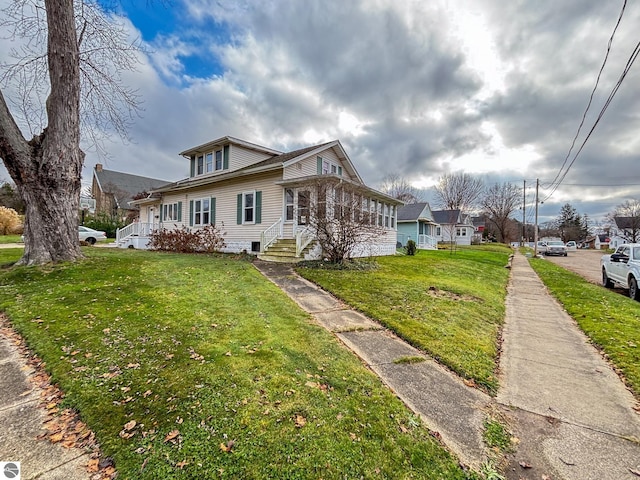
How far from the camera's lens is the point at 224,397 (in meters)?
2.56

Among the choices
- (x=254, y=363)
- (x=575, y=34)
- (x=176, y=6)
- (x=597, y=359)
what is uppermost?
(x=176, y=6)

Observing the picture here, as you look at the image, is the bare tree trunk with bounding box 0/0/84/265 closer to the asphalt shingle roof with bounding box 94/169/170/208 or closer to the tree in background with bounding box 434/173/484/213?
the asphalt shingle roof with bounding box 94/169/170/208

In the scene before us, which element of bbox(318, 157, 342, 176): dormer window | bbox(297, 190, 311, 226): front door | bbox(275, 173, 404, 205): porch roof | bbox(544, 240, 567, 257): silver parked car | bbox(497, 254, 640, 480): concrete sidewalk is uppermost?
bbox(318, 157, 342, 176): dormer window

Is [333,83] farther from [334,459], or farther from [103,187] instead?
[103,187]

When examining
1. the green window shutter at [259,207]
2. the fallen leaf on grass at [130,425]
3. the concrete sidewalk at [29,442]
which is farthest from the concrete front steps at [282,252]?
the fallen leaf on grass at [130,425]

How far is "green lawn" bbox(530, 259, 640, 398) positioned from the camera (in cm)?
391

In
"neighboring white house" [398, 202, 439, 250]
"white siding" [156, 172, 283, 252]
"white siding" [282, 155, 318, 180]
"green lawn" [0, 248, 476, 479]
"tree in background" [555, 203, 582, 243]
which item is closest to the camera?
"green lawn" [0, 248, 476, 479]

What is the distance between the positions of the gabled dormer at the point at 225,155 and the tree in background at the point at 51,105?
25.8 ft

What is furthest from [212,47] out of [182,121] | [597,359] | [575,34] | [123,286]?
[597,359]

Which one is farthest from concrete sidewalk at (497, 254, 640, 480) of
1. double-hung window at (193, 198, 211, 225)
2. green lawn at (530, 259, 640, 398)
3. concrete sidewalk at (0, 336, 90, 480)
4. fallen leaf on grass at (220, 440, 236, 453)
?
double-hung window at (193, 198, 211, 225)

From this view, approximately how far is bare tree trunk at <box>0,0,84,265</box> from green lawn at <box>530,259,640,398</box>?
1161 centimetres

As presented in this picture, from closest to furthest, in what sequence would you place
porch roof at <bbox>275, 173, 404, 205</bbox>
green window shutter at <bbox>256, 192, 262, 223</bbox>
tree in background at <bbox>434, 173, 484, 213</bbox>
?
porch roof at <bbox>275, 173, 404, 205</bbox>, green window shutter at <bbox>256, 192, 262, 223</bbox>, tree in background at <bbox>434, 173, 484, 213</bbox>

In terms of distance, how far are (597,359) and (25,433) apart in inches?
259

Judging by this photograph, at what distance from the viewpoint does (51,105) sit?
746 cm
